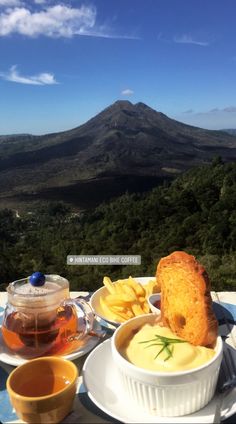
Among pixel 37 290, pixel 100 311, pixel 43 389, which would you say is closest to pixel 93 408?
pixel 43 389

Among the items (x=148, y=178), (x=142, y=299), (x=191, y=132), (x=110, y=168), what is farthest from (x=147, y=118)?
(x=142, y=299)

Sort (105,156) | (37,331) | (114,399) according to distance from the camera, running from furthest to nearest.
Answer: (105,156) → (37,331) → (114,399)

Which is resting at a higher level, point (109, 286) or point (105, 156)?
point (109, 286)

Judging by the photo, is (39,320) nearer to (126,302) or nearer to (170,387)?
(126,302)

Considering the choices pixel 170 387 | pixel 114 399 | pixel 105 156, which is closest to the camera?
pixel 170 387

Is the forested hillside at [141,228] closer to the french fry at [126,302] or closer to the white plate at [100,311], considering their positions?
the white plate at [100,311]

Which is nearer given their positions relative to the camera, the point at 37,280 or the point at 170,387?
the point at 170,387
